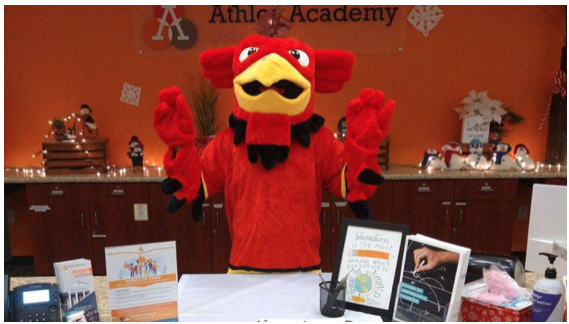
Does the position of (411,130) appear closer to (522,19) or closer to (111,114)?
(522,19)

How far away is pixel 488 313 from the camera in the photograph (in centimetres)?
110

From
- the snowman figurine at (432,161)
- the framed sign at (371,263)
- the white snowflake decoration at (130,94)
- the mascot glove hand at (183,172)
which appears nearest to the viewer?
the framed sign at (371,263)

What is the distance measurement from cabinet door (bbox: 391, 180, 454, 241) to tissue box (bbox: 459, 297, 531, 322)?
6.30ft

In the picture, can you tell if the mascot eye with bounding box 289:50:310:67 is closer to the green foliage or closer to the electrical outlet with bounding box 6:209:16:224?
the green foliage

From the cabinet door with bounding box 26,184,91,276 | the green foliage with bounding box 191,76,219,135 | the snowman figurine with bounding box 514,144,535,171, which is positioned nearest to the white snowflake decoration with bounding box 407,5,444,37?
the snowman figurine with bounding box 514,144,535,171

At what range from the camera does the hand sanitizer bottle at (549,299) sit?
1.08 meters

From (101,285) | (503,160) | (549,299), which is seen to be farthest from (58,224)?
(503,160)

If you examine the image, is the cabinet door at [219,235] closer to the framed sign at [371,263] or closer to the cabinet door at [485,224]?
the cabinet door at [485,224]

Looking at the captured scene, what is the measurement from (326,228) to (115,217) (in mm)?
1501

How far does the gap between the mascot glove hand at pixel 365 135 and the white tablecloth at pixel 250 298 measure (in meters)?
0.36

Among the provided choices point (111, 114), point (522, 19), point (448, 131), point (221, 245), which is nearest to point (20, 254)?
point (111, 114)

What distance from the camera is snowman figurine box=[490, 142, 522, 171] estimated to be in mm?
3154

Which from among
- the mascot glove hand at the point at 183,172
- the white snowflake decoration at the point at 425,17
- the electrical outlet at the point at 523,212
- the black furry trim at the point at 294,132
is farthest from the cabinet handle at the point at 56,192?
the electrical outlet at the point at 523,212

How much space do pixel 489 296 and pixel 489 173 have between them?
2.14 m
